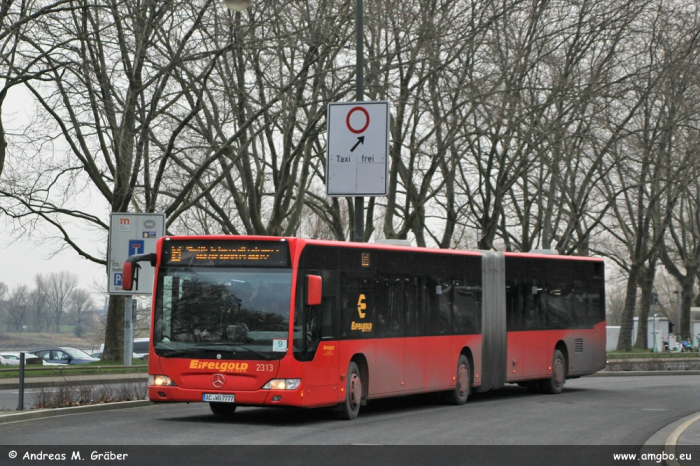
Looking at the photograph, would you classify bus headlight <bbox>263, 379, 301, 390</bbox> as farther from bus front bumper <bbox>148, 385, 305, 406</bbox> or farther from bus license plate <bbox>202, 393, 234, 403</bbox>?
bus license plate <bbox>202, 393, 234, 403</bbox>

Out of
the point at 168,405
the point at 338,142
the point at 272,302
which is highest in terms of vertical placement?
the point at 338,142

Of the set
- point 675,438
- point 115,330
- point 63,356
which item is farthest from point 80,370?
point 63,356

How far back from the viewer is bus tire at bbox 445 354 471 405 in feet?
69.2

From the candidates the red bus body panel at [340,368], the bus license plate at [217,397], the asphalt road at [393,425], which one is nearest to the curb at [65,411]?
the asphalt road at [393,425]

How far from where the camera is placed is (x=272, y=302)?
1611 cm

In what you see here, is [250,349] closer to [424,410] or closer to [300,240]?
[300,240]

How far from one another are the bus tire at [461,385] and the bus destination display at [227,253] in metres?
6.12

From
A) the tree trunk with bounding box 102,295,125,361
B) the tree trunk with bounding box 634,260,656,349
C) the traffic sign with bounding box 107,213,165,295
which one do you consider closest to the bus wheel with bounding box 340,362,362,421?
the traffic sign with bounding box 107,213,165,295

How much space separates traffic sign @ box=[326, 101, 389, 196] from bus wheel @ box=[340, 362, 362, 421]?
5015 millimetres

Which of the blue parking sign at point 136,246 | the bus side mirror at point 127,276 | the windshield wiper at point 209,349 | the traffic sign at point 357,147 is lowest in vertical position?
the windshield wiper at point 209,349

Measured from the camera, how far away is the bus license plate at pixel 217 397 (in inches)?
625

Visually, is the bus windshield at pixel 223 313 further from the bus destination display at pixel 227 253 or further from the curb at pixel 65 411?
the curb at pixel 65 411

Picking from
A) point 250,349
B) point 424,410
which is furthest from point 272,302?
point 424,410

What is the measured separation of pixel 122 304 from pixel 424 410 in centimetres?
1604
